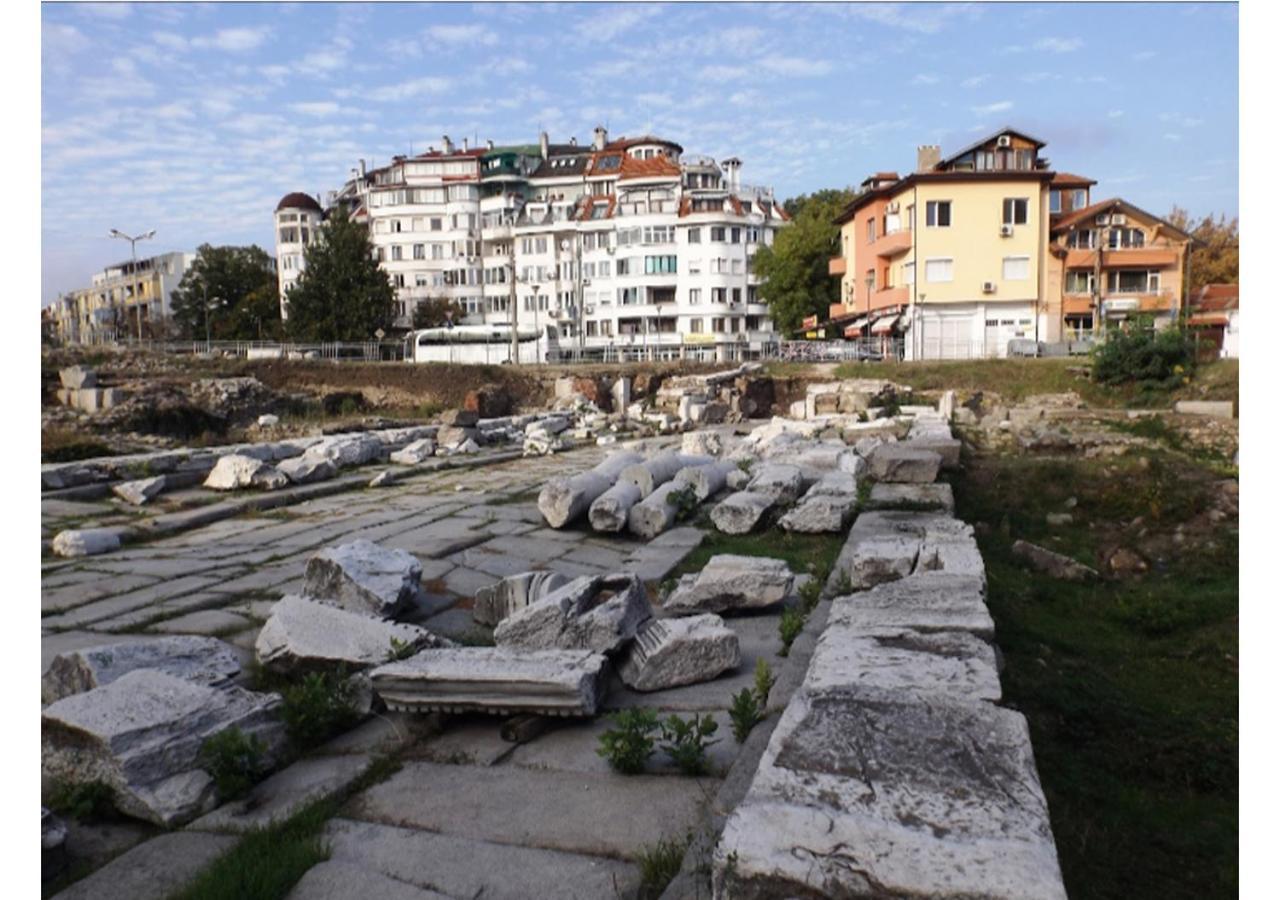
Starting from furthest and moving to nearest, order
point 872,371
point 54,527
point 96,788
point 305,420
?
point 872,371, point 305,420, point 54,527, point 96,788

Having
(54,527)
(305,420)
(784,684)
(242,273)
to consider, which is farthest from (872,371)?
(242,273)

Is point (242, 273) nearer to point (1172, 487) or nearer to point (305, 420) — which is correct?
point (305, 420)

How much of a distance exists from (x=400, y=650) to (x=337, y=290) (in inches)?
1886

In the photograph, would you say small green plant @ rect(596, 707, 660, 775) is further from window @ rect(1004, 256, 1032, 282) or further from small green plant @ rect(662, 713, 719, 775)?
window @ rect(1004, 256, 1032, 282)

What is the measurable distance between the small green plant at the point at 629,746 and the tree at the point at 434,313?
2256 inches

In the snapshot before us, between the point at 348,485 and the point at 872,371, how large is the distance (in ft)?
68.1

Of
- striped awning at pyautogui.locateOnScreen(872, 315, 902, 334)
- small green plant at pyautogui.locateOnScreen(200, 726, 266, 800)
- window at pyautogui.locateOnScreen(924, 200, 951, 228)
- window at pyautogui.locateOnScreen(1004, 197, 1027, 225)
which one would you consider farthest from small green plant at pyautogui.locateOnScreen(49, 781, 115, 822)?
window at pyautogui.locateOnScreen(1004, 197, 1027, 225)

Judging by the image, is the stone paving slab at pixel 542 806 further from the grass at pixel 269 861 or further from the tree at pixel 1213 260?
the tree at pixel 1213 260

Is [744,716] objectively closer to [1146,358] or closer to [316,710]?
[316,710]

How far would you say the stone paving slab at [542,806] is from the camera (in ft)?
9.79

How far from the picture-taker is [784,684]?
12.9 ft

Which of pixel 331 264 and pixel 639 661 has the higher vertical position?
pixel 331 264

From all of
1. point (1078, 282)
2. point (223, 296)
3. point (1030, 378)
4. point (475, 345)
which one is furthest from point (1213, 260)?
point (223, 296)

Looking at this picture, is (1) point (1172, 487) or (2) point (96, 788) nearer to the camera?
(2) point (96, 788)
